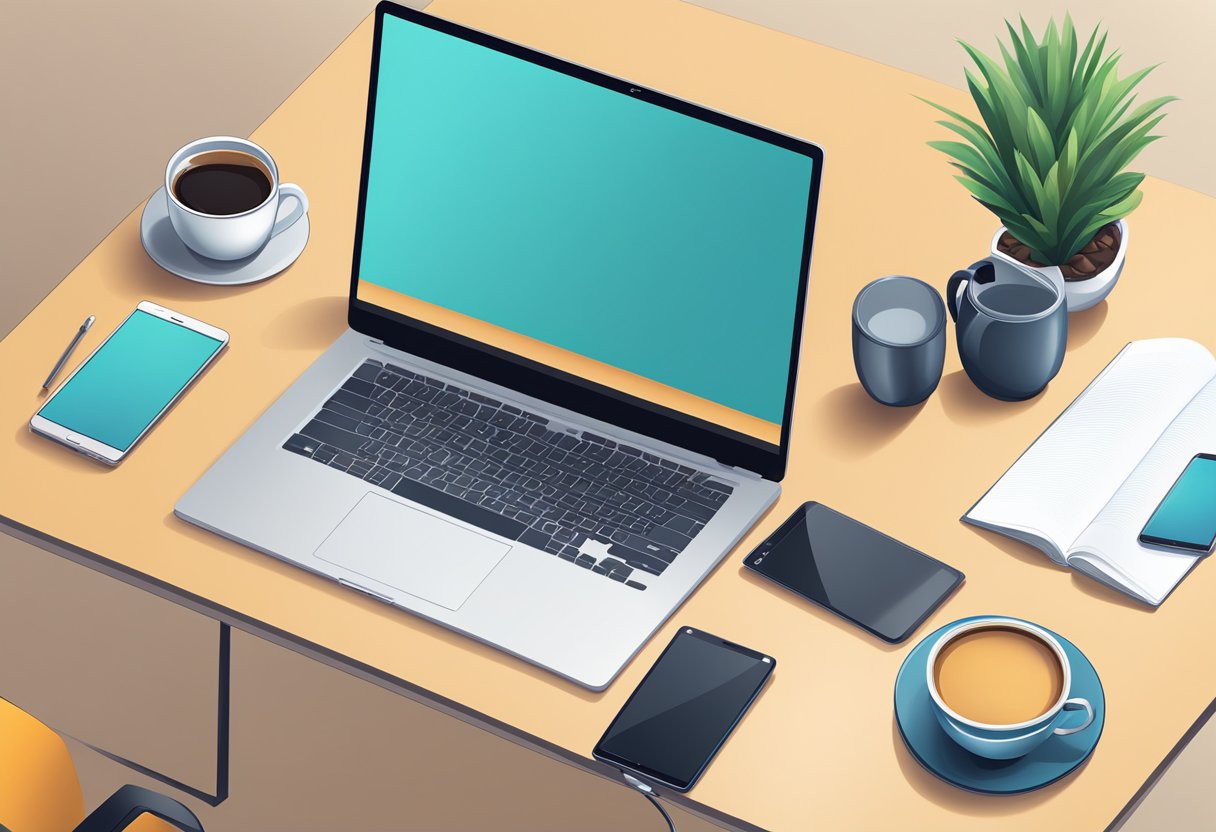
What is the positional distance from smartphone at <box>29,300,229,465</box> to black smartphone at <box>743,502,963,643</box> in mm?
672

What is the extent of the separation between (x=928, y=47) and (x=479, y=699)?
2335 millimetres

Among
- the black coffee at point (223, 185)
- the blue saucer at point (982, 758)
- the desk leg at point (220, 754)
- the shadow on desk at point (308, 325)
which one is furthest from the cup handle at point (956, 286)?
the desk leg at point (220, 754)

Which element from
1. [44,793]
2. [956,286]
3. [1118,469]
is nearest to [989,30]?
[956,286]

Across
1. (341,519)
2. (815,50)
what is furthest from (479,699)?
(815,50)

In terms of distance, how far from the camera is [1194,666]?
1.71 meters

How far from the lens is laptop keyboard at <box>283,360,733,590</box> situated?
178 cm

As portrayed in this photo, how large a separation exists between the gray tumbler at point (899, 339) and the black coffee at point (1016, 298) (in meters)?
0.07

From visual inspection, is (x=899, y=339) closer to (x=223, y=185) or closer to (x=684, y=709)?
(x=684, y=709)

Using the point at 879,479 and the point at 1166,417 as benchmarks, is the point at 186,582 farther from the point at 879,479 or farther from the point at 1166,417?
the point at 1166,417

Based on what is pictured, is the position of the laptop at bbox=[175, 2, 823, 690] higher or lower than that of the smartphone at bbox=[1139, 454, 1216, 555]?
lower

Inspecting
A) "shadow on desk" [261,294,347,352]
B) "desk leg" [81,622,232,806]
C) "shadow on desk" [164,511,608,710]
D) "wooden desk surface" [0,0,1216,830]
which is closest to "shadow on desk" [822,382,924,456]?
"wooden desk surface" [0,0,1216,830]

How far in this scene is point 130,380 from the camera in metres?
1.93

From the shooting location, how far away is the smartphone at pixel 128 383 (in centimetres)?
188

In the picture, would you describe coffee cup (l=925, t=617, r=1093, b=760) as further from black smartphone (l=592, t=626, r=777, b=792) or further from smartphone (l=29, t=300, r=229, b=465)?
smartphone (l=29, t=300, r=229, b=465)
